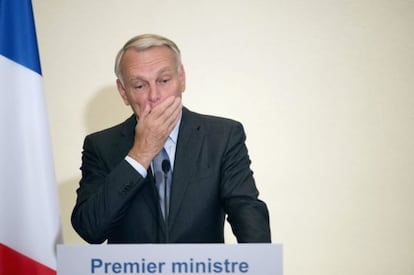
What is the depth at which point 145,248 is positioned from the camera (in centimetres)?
133

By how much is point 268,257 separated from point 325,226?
1849mm

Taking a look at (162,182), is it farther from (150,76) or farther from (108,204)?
(150,76)

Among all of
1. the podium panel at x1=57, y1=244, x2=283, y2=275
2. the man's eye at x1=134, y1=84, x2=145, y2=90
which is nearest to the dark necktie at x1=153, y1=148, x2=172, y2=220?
the man's eye at x1=134, y1=84, x2=145, y2=90

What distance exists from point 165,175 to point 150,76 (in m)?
0.38

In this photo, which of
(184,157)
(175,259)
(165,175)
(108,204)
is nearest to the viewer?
(175,259)

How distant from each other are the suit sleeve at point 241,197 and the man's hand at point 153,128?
273 millimetres

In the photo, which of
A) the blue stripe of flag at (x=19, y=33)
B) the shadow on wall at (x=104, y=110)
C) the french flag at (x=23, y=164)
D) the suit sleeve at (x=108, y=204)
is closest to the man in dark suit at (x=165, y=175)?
the suit sleeve at (x=108, y=204)

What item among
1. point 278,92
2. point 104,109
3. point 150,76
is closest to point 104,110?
point 104,109

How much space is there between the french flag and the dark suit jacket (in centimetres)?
13

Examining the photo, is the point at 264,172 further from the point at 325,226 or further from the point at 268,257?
the point at 268,257

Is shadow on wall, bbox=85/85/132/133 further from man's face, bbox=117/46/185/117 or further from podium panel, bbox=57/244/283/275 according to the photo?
podium panel, bbox=57/244/283/275

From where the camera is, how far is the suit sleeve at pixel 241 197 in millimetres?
1783

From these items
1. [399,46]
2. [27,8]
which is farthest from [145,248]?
[399,46]

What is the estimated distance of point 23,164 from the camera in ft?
6.21
